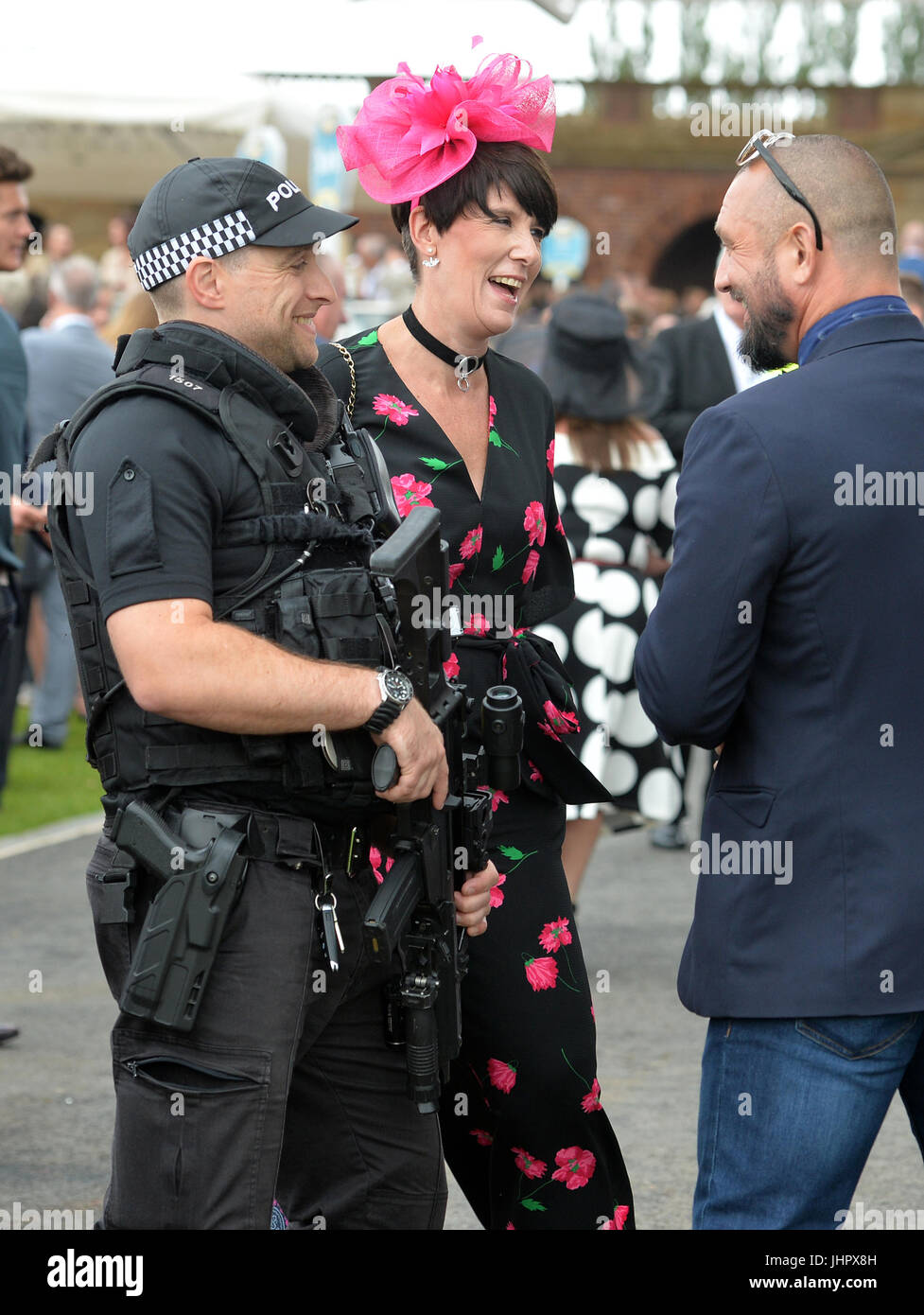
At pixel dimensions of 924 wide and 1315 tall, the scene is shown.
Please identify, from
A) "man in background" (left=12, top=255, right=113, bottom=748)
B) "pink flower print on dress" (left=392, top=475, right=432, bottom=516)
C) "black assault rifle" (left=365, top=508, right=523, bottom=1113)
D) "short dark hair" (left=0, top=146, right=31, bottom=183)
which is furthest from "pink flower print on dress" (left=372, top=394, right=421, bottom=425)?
"man in background" (left=12, top=255, right=113, bottom=748)

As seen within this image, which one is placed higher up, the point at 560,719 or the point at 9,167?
the point at 9,167

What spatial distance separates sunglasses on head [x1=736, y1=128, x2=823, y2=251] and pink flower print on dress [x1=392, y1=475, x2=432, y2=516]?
807 millimetres

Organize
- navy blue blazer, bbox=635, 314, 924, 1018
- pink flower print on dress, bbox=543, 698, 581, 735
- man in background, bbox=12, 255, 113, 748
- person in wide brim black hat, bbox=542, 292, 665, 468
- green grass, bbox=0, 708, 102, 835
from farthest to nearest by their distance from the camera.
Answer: man in background, bbox=12, 255, 113, 748 < green grass, bbox=0, 708, 102, 835 < person in wide brim black hat, bbox=542, 292, 665, 468 < pink flower print on dress, bbox=543, 698, 581, 735 < navy blue blazer, bbox=635, 314, 924, 1018

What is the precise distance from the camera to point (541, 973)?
2.97m

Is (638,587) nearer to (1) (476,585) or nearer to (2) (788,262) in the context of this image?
(1) (476,585)

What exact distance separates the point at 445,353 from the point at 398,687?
920mm

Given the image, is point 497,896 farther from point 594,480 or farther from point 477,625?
point 594,480

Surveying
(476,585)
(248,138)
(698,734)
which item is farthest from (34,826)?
(248,138)

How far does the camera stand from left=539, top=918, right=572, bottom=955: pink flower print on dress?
2.99 metres

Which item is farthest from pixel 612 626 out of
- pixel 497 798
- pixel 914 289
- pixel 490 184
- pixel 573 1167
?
pixel 914 289

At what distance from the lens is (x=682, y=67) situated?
30234mm

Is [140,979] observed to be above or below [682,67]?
below

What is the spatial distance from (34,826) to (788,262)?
6.05m

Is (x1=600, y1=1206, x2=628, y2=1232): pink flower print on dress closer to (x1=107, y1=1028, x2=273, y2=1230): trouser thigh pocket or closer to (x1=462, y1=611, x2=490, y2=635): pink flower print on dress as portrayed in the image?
(x1=107, y1=1028, x2=273, y2=1230): trouser thigh pocket
